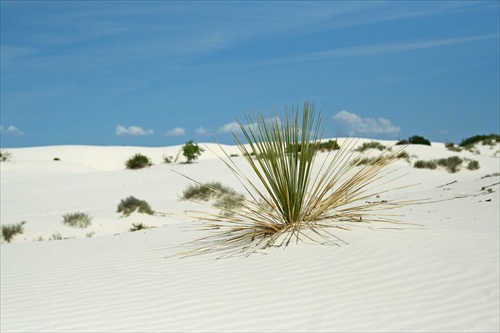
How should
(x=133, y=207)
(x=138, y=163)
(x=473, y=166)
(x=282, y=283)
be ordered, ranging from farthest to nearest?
(x=138, y=163) → (x=473, y=166) → (x=133, y=207) → (x=282, y=283)

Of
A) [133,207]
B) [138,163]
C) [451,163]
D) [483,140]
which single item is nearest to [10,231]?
[133,207]

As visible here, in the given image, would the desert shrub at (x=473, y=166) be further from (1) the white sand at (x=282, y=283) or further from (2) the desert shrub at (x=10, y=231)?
(2) the desert shrub at (x=10, y=231)

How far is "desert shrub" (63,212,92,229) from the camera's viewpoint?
596 inches

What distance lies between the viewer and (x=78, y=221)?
50.3 ft

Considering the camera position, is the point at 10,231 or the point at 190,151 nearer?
the point at 10,231

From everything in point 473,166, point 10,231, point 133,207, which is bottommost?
point 10,231

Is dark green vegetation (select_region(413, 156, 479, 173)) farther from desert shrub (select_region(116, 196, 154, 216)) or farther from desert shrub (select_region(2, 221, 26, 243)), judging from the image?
desert shrub (select_region(2, 221, 26, 243))

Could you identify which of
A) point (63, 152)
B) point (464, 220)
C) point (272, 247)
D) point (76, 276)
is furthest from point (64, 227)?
point (63, 152)

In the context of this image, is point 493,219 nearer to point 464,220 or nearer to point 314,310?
point 464,220

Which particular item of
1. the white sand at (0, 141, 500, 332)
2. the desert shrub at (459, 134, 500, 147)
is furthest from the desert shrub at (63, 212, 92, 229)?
the desert shrub at (459, 134, 500, 147)

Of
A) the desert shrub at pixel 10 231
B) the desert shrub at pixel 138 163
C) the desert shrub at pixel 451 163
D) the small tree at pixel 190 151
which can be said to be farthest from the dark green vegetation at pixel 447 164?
the desert shrub at pixel 10 231

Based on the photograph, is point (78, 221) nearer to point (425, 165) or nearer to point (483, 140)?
point (425, 165)

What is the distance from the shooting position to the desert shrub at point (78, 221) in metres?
15.1

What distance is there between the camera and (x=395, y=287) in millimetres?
5828
